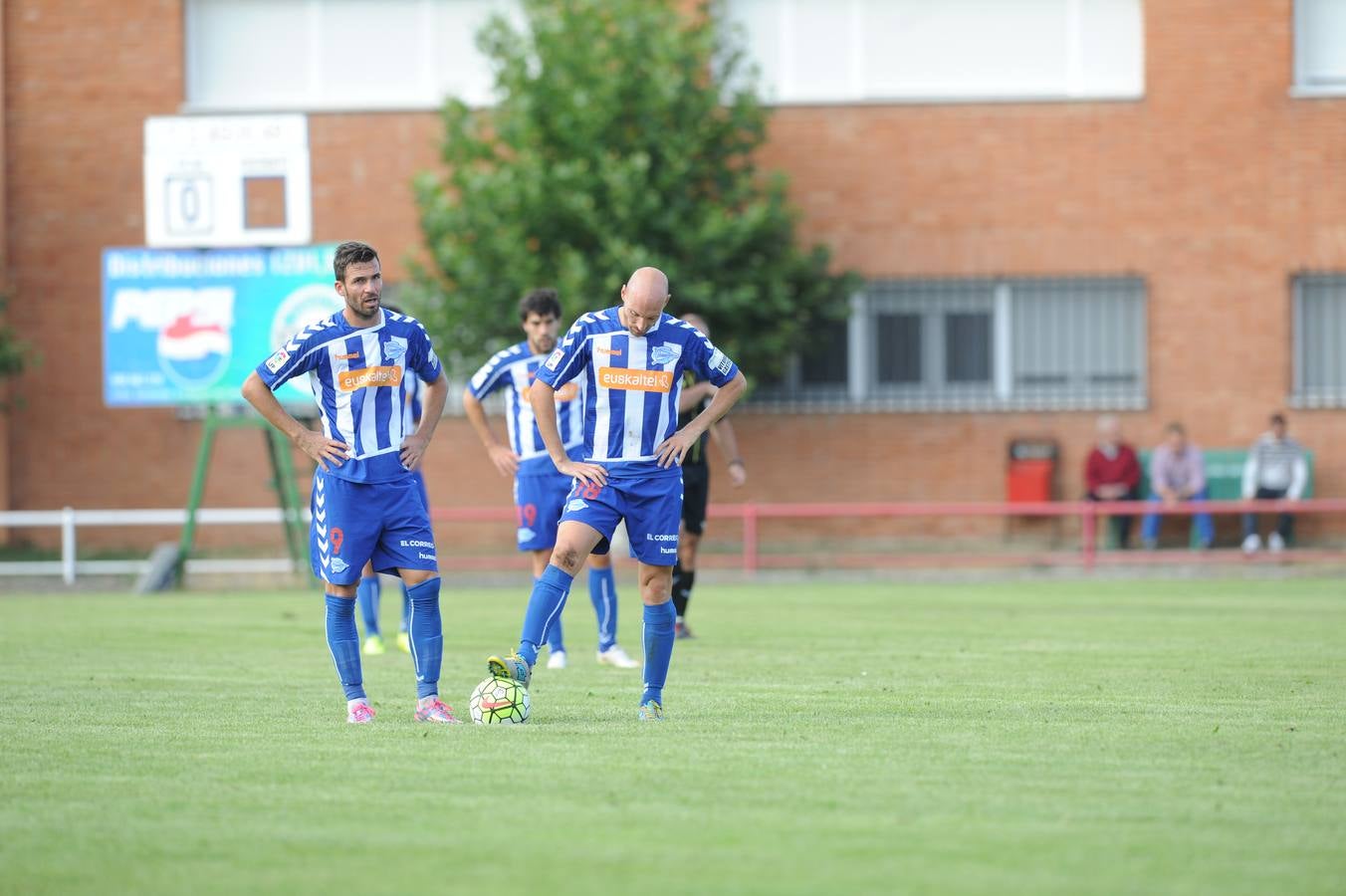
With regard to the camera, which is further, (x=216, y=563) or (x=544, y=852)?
(x=216, y=563)

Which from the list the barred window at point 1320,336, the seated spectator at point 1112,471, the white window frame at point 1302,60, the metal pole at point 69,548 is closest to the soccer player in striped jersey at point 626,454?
the metal pole at point 69,548

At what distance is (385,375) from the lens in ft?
30.6

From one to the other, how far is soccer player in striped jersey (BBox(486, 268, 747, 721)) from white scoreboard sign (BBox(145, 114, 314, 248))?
1300 centimetres

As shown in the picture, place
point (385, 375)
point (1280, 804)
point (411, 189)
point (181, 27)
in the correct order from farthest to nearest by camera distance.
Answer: point (181, 27) → point (411, 189) → point (385, 375) → point (1280, 804)

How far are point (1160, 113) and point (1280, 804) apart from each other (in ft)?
73.1

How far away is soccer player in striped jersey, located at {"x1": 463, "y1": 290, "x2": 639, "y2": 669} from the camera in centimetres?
1253

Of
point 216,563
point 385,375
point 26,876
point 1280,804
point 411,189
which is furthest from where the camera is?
point 411,189

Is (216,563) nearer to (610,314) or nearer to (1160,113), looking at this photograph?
(1160,113)

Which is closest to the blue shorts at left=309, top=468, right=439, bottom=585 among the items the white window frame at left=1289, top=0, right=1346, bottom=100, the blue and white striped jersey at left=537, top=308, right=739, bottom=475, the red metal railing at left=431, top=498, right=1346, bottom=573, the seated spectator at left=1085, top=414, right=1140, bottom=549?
the blue and white striped jersey at left=537, top=308, right=739, bottom=475

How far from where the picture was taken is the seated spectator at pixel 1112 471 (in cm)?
2627

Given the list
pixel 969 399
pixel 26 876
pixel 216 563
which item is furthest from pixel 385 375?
pixel 969 399

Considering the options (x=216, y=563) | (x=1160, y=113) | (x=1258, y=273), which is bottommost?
(x=216, y=563)

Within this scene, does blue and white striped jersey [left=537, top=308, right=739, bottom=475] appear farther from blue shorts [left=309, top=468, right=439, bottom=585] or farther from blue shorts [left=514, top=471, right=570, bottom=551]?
blue shorts [left=514, top=471, right=570, bottom=551]

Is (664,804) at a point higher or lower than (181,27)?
lower
